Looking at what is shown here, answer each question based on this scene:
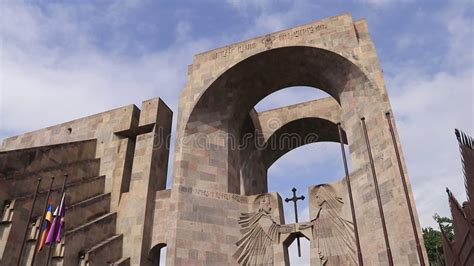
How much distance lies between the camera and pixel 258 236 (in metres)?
15.8

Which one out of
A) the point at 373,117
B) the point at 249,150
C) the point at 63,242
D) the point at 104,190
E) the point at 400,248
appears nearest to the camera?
the point at 400,248

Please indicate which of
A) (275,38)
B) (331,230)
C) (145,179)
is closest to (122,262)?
(145,179)

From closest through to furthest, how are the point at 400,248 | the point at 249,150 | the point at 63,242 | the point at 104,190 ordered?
the point at 400,248 < the point at 63,242 < the point at 104,190 < the point at 249,150

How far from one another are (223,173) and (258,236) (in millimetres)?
3235

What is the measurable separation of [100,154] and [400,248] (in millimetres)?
13593

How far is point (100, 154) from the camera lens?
18484 millimetres

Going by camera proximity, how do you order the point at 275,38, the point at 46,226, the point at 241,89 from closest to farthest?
the point at 46,226 → the point at 275,38 → the point at 241,89

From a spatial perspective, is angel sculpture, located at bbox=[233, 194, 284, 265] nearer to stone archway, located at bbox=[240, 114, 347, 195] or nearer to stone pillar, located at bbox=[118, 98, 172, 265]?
stone archway, located at bbox=[240, 114, 347, 195]

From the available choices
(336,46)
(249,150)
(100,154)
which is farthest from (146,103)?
(336,46)

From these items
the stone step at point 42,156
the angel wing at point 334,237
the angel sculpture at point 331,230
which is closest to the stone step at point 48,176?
the stone step at point 42,156

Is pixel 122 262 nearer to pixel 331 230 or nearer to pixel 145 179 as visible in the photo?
pixel 145 179

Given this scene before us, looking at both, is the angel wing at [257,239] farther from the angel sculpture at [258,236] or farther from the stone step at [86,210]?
the stone step at [86,210]

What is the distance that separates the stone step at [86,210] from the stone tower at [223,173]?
0.19ft

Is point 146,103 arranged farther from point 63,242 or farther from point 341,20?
point 341,20
